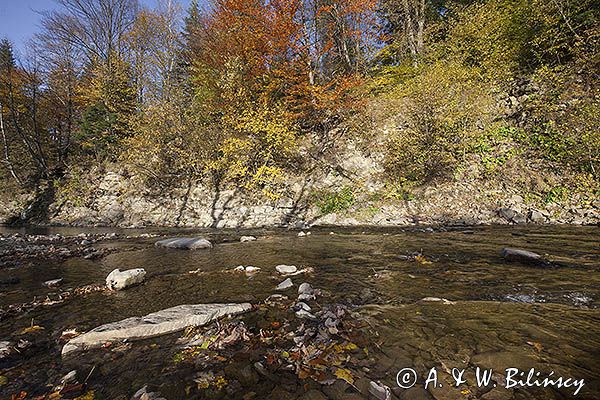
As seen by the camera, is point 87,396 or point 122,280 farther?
point 122,280

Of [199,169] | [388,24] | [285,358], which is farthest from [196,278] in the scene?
[388,24]

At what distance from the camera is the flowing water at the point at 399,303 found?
8.12 feet

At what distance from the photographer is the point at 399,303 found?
407 centimetres

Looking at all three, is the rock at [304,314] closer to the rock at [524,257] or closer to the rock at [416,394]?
the rock at [416,394]

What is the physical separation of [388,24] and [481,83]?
44.4ft

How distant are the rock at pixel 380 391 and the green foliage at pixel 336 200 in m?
11.7

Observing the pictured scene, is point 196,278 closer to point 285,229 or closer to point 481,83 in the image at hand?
point 285,229

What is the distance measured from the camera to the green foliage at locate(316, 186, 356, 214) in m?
14.1

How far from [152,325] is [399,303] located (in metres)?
3.65

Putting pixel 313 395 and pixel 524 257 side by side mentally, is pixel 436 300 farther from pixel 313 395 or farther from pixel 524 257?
pixel 524 257

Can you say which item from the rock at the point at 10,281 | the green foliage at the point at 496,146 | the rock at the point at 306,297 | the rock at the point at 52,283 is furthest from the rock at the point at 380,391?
the green foliage at the point at 496,146

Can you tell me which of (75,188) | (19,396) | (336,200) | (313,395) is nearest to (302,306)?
(313,395)

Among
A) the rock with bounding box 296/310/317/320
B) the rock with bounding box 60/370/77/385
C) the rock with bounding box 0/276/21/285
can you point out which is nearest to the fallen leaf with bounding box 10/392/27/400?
the rock with bounding box 60/370/77/385

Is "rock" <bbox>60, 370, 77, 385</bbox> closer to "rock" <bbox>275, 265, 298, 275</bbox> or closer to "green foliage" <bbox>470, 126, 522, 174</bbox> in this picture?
"rock" <bbox>275, 265, 298, 275</bbox>
